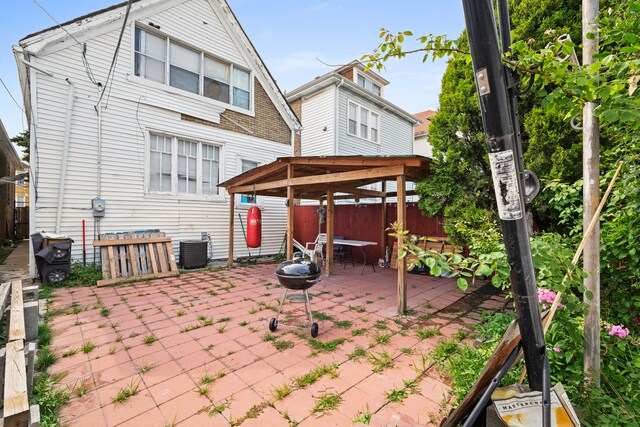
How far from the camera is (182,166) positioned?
7984mm

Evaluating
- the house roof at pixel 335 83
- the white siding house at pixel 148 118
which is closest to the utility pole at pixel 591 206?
the white siding house at pixel 148 118

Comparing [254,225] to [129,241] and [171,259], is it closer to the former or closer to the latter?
[171,259]

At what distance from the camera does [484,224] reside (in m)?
3.80

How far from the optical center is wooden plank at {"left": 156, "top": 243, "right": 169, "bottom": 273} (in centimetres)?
670

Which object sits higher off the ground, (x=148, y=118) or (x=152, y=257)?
(x=148, y=118)

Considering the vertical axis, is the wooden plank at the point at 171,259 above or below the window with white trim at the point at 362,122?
below

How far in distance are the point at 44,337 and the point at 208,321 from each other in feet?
5.62

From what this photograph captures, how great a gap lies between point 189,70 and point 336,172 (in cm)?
551

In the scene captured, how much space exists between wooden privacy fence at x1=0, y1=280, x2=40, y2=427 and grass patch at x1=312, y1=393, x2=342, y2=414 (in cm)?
171

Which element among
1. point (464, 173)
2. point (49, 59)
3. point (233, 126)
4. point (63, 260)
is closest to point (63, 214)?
point (63, 260)

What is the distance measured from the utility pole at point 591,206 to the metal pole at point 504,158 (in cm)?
90

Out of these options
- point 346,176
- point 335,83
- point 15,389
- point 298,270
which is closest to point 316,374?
point 298,270

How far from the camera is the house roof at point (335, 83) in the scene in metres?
11.7

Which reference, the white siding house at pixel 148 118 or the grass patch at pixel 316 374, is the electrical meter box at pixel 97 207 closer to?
the white siding house at pixel 148 118
